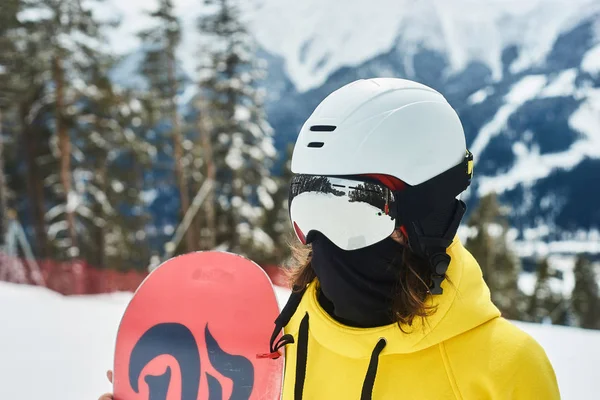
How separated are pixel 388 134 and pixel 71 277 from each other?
61.4 ft

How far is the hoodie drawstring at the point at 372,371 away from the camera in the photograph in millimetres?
1374

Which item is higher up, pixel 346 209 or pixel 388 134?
pixel 388 134

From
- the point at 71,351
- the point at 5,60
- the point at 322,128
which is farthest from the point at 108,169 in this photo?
the point at 322,128

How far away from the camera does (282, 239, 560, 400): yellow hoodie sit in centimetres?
120

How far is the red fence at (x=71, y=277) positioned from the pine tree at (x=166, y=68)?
197 inches

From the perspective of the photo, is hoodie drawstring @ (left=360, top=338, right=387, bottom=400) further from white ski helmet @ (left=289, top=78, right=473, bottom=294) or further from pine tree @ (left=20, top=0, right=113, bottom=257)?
pine tree @ (left=20, top=0, right=113, bottom=257)

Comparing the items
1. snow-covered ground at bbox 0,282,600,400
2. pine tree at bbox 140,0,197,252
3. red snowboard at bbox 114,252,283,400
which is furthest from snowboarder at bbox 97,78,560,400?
pine tree at bbox 140,0,197,252

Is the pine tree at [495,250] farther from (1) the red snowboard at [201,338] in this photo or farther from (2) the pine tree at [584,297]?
(1) the red snowboard at [201,338]

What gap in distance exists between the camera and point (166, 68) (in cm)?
2286

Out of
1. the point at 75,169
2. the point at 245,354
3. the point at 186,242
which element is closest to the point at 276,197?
the point at 186,242

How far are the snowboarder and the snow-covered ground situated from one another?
374 cm

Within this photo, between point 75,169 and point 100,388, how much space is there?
781 inches

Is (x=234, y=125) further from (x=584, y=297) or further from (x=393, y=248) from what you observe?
(x=584, y=297)

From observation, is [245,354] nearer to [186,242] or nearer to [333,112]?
[333,112]
